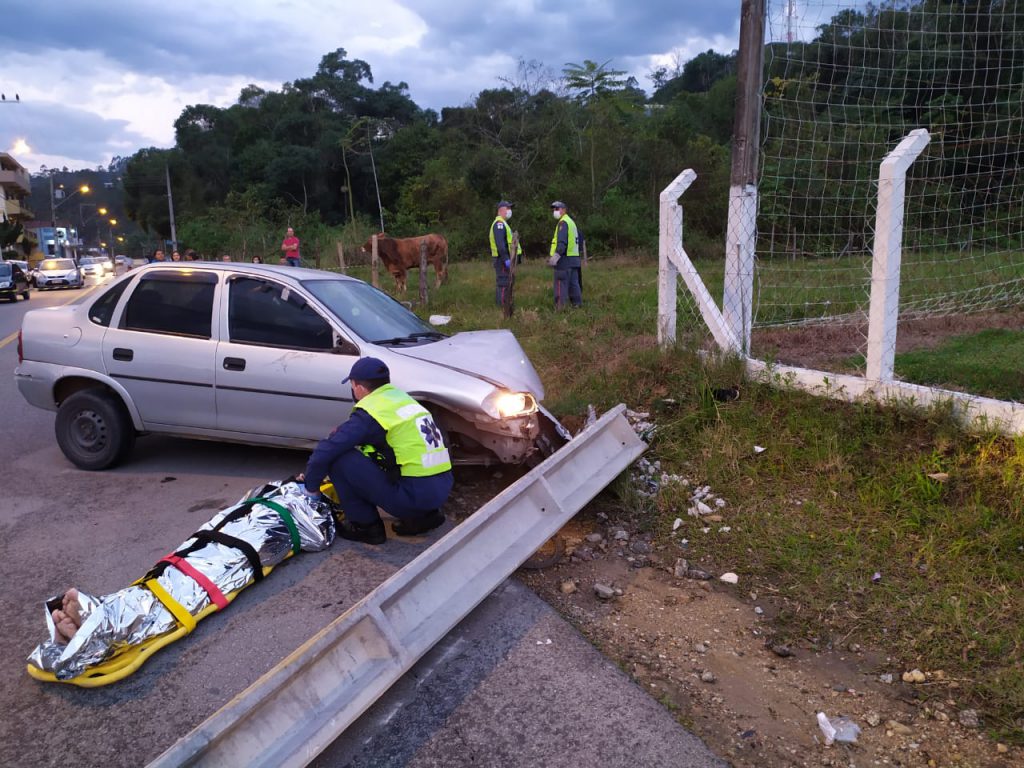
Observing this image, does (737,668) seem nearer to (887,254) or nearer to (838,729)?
(838,729)

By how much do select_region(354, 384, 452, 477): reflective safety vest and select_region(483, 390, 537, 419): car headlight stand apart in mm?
519

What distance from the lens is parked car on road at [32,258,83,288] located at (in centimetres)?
3775

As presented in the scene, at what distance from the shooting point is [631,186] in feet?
101

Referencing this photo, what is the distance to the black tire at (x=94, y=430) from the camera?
20.9 feet

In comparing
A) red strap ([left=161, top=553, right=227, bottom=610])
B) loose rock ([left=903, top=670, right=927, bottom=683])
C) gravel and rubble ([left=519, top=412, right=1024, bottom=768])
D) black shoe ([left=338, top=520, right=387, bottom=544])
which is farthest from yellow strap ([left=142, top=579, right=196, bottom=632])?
loose rock ([left=903, top=670, right=927, bottom=683])

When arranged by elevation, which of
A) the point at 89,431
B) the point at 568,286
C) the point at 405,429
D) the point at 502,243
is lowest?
the point at 89,431

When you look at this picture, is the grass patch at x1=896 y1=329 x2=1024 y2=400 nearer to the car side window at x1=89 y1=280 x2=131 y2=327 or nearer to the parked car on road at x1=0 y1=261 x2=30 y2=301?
the car side window at x1=89 y1=280 x2=131 y2=327

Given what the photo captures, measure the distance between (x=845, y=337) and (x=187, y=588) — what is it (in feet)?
22.2

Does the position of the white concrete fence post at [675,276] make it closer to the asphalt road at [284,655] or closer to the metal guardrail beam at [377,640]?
the metal guardrail beam at [377,640]

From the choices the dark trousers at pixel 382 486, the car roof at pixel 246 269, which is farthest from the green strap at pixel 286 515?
the car roof at pixel 246 269

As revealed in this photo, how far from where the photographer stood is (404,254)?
1948 centimetres

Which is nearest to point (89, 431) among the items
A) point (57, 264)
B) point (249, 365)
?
point (249, 365)

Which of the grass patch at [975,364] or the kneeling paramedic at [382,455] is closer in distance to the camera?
the kneeling paramedic at [382,455]

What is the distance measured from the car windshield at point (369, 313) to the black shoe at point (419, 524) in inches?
57.0
